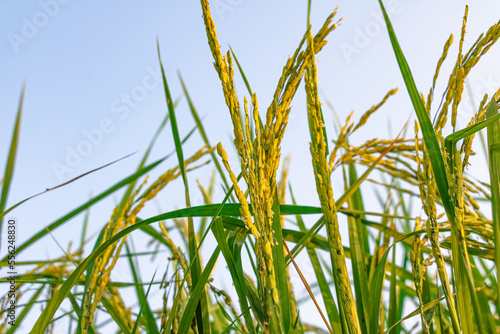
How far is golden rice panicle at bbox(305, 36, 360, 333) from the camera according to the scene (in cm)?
69

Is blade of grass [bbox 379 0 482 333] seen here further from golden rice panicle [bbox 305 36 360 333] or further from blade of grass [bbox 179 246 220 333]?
blade of grass [bbox 179 246 220 333]

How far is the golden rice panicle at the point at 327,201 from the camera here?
27.3 inches

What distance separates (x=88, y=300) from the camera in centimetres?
116

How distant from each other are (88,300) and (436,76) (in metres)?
1.04

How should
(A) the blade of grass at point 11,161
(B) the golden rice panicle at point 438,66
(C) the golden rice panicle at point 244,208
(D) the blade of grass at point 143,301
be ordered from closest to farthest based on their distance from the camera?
(C) the golden rice panicle at point 244,208 → (B) the golden rice panicle at point 438,66 → (D) the blade of grass at point 143,301 → (A) the blade of grass at point 11,161

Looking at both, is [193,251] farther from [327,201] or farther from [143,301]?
[327,201]

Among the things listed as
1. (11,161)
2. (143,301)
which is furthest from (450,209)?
(11,161)

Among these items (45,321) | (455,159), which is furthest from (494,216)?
(45,321)

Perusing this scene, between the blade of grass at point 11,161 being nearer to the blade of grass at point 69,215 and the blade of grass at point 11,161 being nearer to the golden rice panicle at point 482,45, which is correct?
the blade of grass at point 69,215

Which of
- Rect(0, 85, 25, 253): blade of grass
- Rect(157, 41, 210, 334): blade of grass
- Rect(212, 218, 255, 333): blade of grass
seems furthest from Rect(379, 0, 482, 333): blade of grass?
Rect(0, 85, 25, 253): blade of grass

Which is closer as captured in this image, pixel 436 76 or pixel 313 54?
pixel 313 54

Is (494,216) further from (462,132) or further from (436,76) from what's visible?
(436,76)

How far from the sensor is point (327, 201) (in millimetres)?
704

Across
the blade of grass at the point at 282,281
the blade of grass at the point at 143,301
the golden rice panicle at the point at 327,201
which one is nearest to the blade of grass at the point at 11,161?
the blade of grass at the point at 143,301
